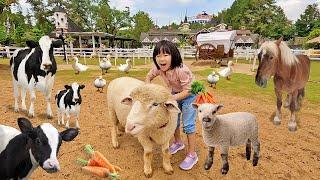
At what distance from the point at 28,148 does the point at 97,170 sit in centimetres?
185

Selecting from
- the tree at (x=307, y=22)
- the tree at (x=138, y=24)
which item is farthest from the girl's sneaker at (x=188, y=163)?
the tree at (x=138, y=24)

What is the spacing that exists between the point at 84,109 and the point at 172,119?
18.6 ft

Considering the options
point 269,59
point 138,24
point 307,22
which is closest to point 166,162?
point 269,59

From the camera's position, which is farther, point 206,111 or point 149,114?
point 149,114

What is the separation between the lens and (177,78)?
190 inches

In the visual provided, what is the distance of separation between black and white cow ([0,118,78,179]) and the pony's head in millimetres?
2372

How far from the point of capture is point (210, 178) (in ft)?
17.8

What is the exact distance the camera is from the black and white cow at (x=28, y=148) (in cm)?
333

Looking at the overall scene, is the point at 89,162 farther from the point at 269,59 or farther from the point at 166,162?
the point at 269,59

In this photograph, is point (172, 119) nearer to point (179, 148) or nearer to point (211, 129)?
point (179, 148)

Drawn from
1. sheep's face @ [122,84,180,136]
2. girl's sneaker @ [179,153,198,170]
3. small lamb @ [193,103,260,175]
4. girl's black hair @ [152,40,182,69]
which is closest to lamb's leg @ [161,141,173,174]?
girl's sneaker @ [179,153,198,170]

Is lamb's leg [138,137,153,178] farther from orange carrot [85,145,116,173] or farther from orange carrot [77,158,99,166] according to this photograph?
orange carrot [77,158,99,166]

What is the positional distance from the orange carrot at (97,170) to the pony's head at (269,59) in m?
3.36

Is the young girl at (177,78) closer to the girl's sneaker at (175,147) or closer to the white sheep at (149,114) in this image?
the girl's sneaker at (175,147)
